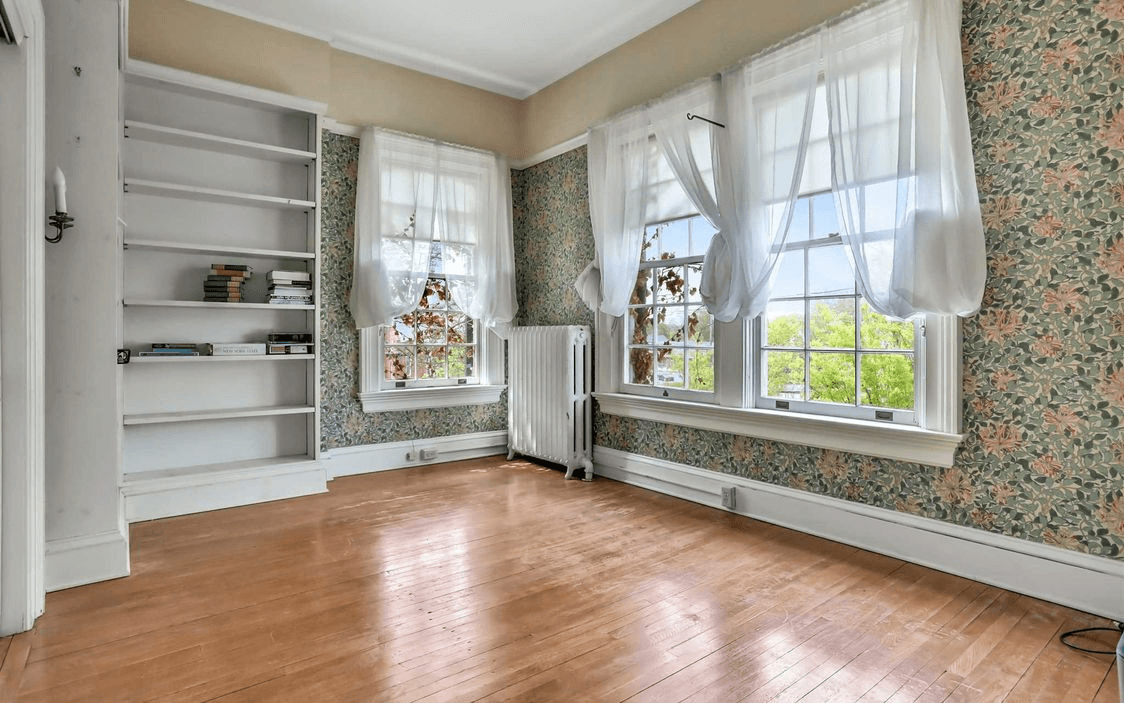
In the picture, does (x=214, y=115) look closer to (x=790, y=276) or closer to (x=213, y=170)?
(x=213, y=170)

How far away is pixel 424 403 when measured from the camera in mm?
4961

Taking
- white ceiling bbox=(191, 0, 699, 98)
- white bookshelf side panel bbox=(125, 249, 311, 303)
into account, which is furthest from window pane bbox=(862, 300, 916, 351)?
white bookshelf side panel bbox=(125, 249, 311, 303)

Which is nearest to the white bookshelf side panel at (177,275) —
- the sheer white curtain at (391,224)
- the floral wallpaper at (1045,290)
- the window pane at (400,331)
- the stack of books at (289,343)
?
the stack of books at (289,343)

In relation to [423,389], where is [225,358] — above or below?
above

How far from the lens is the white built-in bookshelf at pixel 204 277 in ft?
12.3

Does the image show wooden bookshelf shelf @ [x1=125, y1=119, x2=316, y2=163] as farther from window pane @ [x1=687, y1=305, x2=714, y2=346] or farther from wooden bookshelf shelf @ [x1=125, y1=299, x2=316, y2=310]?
window pane @ [x1=687, y1=305, x2=714, y2=346]

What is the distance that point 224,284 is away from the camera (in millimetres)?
3920

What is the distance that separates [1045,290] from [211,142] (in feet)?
15.3

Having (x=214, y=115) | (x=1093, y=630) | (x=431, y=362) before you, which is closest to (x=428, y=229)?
(x=431, y=362)

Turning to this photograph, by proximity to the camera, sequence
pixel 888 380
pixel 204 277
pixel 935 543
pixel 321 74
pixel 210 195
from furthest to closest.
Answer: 1. pixel 321 74
2. pixel 204 277
3. pixel 210 195
4. pixel 888 380
5. pixel 935 543

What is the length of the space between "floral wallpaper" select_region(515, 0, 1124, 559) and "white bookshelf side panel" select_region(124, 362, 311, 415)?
3940 millimetres

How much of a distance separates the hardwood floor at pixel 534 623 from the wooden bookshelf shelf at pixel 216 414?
65cm

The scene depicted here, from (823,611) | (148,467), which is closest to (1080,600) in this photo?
(823,611)

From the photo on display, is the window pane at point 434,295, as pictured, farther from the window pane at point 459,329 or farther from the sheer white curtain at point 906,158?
the sheer white curtain at point 906,158
